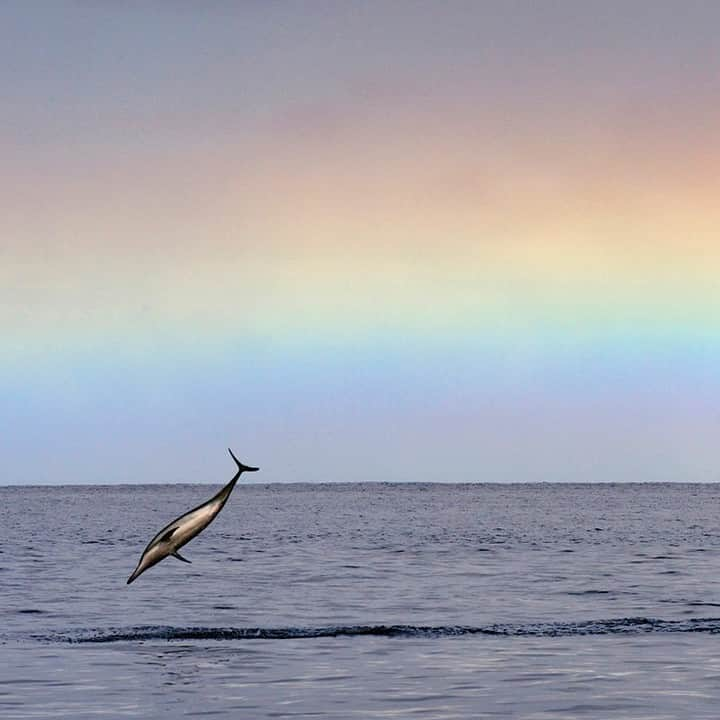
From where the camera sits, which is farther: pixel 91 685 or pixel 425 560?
pixel 425 560

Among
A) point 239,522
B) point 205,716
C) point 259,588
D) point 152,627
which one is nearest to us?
point 205,716

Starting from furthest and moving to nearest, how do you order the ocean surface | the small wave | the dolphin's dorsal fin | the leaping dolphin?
the small wave < the ocean surface < the dolphin's dorsal fin < the leaping dolphin

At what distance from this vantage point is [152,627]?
96.3 feet

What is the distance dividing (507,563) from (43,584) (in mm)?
16236

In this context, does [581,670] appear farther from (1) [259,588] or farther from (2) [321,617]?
(1) [259,588]

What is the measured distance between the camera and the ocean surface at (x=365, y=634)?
1962 centimetres

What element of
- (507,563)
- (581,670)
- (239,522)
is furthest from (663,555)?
(239,522)

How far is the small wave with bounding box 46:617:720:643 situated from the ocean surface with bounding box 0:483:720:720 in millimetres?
62

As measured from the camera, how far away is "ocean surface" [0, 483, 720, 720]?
19625mm

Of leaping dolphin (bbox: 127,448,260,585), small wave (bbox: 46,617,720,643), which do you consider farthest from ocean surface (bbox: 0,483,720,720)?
leaping dolphin (bbox: 127,448,260,585)

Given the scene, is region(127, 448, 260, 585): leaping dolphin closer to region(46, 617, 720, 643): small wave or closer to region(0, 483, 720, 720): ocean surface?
region(0, 483, 720, 720): ocean surface

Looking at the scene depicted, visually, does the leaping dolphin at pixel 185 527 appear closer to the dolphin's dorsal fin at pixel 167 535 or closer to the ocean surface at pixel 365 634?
the dolphin's dorsal fin at pixel 167 535

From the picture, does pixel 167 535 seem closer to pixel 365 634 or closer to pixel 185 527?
pixel 185 527

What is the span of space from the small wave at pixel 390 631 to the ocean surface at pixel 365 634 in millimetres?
62
